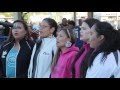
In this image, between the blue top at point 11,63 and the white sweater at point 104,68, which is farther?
the blue top at point 11,63

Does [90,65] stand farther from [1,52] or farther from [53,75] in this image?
[1,52]

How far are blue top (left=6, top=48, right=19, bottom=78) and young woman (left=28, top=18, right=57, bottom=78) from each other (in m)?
0.17

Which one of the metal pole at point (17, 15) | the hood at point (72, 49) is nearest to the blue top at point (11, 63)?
the metal pole at point (17, 15)

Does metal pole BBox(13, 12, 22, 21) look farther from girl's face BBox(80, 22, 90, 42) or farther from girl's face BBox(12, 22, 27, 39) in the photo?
girl's face BBox(80, 22, 90, 42)

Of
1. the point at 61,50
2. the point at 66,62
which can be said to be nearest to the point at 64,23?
the point at 61,50

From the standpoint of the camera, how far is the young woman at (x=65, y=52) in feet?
7.83

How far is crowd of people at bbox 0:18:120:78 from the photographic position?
242 centimetres

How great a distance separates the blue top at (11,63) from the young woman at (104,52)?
77cm

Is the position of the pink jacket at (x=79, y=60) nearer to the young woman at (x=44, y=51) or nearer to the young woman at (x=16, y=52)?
the young woman at (x=44, y=51)
